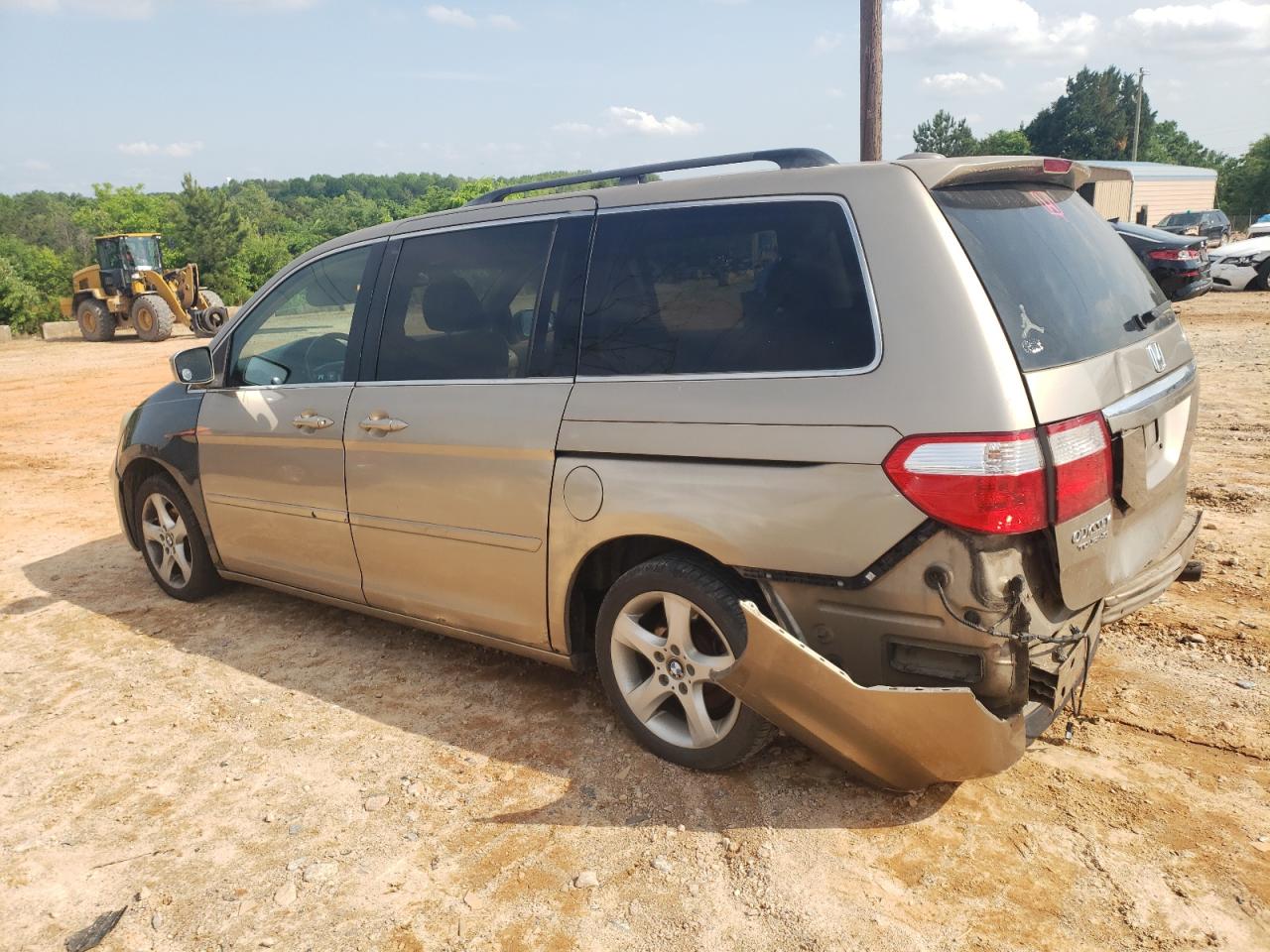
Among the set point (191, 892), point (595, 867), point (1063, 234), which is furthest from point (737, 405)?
point (191, 892)

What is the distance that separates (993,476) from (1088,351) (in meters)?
0.62

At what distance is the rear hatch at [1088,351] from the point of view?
8.34 ft

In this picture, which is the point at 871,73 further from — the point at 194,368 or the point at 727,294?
the point at 727,294

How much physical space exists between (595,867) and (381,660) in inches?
75.4

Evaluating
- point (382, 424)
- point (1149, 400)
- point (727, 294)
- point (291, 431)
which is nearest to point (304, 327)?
point (291, 431)

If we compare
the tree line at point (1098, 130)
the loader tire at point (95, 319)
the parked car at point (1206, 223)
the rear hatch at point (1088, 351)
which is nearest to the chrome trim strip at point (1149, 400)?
the rear hatch at point (1088, 351)

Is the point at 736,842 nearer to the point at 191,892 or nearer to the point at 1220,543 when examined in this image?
the point at 191,892

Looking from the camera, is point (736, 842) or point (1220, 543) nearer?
point (736, 842)

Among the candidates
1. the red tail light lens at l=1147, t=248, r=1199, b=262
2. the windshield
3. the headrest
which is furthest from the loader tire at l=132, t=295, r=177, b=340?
the headrest

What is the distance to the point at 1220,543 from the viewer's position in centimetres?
502

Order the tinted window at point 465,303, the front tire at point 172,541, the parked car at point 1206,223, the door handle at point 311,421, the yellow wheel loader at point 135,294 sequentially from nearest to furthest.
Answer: the tinted window at point 465,303 → the door handle at point 311,421 → the front tire at point 172,541 → the yellow wheel loader at point 135,294 → the parked car at point 1206,223

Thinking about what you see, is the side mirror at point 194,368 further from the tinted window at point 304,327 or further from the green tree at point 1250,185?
the green tree at point 1250,185

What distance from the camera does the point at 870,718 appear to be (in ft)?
8.45

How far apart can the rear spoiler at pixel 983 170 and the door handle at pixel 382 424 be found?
210 centimetres
